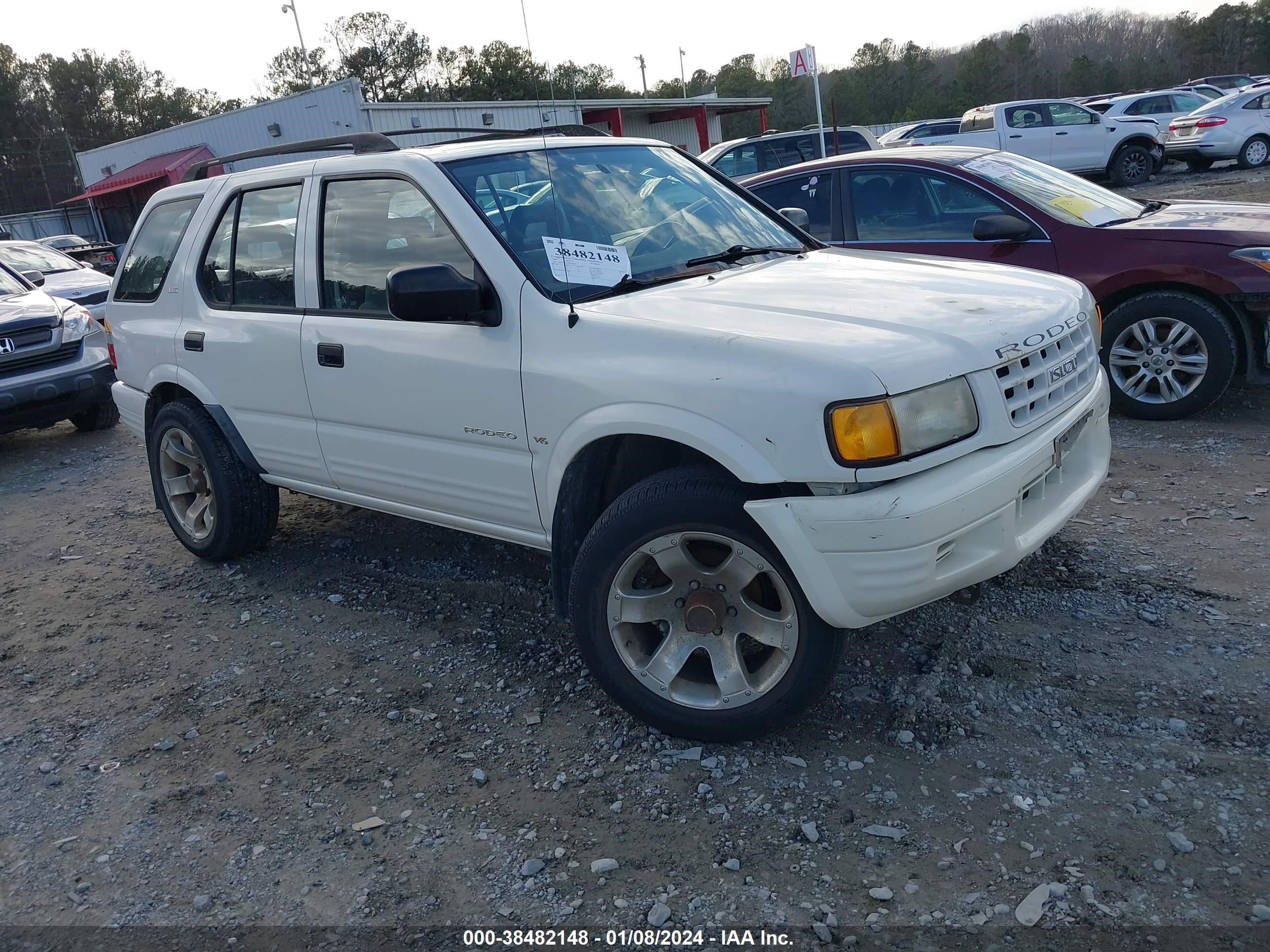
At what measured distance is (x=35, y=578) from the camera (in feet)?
17.5

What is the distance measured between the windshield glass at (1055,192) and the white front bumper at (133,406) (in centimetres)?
500

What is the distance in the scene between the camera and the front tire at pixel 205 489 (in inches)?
188

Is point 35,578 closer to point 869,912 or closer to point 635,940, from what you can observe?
point 635,940

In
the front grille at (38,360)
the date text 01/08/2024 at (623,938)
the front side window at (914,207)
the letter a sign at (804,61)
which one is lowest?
the date text 01/08/2024 at (623,938)

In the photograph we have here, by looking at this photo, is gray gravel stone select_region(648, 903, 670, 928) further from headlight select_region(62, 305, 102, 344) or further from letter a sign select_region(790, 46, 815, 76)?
letter a sign select_region(790, 46, 815, 76)

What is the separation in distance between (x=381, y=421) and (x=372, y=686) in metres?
1.01

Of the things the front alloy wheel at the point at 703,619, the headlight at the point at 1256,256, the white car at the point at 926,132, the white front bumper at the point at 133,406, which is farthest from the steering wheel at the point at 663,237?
the white car at the point at 926,132

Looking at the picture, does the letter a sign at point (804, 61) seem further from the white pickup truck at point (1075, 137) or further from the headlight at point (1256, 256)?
the headlight at point (1256, 256)

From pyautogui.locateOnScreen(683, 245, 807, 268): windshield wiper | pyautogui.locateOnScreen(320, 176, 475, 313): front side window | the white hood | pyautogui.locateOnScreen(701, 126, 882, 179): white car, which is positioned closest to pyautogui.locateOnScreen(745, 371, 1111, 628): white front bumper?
the white hood

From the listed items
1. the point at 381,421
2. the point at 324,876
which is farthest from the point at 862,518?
the point at 381,421

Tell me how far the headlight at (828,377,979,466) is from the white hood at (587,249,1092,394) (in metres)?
0.05

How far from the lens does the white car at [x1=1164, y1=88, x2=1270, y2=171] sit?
19.9 m

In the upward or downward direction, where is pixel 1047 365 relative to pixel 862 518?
upward

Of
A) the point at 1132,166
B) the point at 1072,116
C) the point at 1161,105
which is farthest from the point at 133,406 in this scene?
the point at 1161,105
